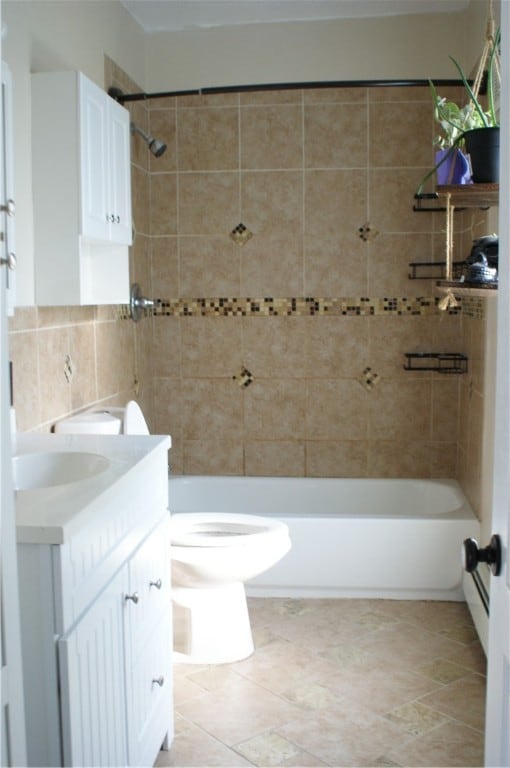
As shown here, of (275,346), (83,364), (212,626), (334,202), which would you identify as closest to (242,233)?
(334,202)

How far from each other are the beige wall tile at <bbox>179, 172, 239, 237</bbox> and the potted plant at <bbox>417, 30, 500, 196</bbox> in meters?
2.04

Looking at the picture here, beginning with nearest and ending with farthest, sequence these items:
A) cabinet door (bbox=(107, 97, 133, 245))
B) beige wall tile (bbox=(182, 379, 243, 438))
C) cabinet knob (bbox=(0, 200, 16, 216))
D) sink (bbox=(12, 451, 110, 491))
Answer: sink (bbox=(12, 451, 110, 491)) → cabinet knob (bbox=(0, 200, 16, 216)) → cabinet door (bbox=(107, 97, 133, 245)) → beige wall tile (bbox=(182, 379, 243, 438))

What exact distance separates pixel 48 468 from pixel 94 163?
114 centimetres

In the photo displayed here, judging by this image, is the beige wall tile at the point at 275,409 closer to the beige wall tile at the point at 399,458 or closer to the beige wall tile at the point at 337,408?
the beige wall tile at the point at 337,408

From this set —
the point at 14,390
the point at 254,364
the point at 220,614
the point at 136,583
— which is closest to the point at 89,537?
the point at 136,583

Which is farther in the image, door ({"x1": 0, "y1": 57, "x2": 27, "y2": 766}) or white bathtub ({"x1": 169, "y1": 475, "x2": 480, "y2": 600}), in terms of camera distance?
white bathtub ({"x1": 169, "y1": 475, "x2": 480, "y2": 600})

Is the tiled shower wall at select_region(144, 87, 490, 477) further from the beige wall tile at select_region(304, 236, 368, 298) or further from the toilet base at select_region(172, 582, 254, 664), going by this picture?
the toilet base at select_region(172, 582, 254, 664)

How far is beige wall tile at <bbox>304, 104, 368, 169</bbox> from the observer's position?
4148 millimetres

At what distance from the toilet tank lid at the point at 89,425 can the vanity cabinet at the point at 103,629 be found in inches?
23.3

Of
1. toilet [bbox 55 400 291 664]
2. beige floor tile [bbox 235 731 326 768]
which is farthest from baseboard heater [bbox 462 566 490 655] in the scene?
beige floor tile [bbox 235 731 326 768]

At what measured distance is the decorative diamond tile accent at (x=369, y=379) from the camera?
4.28m

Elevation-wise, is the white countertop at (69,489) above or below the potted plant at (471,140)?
below

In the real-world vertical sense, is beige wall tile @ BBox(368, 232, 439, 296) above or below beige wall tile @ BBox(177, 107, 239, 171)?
below

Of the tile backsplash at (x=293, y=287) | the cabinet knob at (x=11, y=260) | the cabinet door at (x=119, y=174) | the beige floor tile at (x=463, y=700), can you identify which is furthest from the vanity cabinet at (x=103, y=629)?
the tile backsplash at (x=293, y=287)
